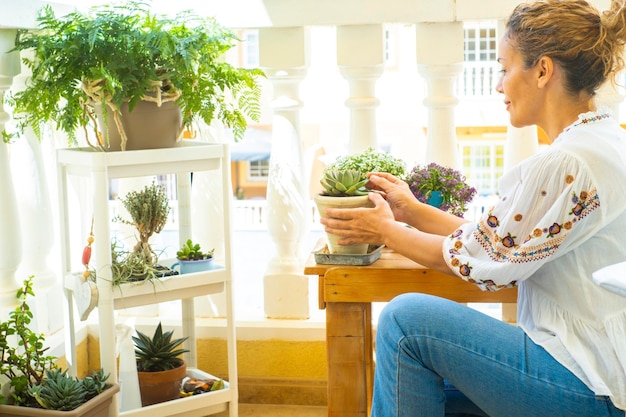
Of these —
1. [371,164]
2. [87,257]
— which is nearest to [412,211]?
[371,164]

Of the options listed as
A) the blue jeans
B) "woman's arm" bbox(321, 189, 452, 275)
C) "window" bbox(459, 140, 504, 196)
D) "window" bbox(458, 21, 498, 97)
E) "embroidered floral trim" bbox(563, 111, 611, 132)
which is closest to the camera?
the blue jeans

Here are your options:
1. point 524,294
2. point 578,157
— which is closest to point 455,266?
point 524,294

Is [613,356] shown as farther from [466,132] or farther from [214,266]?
[466,132]

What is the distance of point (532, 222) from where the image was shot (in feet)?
5.55

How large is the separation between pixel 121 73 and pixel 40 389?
755 mm

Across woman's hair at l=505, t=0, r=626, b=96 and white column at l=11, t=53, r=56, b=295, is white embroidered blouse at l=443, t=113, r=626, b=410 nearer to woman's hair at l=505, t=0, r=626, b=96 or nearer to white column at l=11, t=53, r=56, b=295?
woman's hair at l=505, t=0, r=626, b=96

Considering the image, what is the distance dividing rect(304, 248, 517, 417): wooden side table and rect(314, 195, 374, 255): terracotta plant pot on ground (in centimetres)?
4

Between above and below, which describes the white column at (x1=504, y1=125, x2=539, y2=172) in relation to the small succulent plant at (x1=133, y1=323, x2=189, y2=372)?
above

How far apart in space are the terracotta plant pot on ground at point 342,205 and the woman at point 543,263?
7.8 inches

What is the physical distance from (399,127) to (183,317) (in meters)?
14.5

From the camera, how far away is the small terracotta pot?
7.72 feet

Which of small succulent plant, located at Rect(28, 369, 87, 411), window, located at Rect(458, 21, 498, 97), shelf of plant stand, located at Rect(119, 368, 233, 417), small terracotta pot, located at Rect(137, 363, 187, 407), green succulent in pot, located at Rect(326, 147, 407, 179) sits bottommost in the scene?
shelf of plant stand, located at Rect(119, 368, 233, 417)

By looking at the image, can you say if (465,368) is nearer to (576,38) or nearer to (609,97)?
(576,38)

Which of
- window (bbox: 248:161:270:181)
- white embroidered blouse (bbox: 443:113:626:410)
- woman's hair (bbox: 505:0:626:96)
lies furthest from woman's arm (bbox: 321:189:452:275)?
window (bbox: 248:161:270:181)
